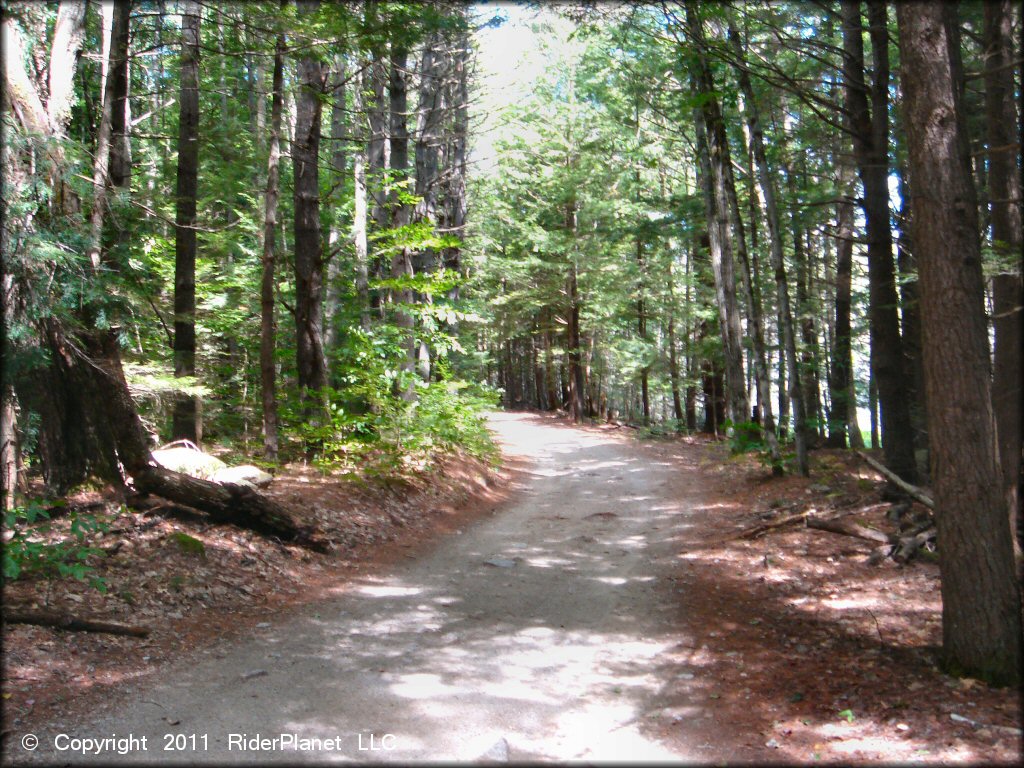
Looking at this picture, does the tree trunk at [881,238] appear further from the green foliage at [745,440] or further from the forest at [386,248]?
the green foliage at [745,440]

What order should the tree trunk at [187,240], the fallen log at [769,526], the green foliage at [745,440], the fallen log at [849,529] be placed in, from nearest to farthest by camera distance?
the fallen log at [849,529] → the fallen log at [769,526] → the tree trunk at [187,240] → the green foliage at [745,440]

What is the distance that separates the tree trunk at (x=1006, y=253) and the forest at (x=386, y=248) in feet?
0.12

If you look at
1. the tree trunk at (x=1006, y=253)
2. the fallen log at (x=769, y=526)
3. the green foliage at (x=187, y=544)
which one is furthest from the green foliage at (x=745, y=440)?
the green foliage at (x=187, y=544)

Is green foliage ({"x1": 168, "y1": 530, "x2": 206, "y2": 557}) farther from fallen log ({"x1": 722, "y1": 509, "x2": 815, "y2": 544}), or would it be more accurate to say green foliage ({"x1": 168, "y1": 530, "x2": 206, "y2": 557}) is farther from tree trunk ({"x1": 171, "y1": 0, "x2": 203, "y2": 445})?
fallen log ({"x1": 722, "y1": 509, "x2": 815, "y2": 544})

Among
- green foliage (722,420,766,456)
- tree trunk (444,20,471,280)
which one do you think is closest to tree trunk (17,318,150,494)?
green foliage (722,420,766,456)

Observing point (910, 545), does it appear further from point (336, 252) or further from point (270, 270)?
point (336, 252)

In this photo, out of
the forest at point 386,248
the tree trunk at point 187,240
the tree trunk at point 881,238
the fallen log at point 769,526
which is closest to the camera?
the forest at point 386,248

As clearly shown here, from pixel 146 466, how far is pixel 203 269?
717 cm

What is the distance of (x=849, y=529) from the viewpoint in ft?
28.0

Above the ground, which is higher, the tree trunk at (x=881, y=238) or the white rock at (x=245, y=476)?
the tree trunk at (x=881, y=238)

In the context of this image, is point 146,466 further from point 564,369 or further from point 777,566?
point 564,369

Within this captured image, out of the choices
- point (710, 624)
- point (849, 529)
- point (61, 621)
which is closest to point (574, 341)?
point (849, 529)

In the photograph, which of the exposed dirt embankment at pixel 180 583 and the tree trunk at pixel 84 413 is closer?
the exposed dirt embankment at pixel 180 583

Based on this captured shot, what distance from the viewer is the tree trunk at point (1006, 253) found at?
6422mm
